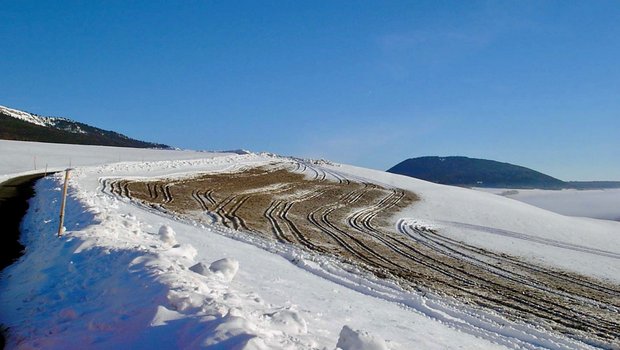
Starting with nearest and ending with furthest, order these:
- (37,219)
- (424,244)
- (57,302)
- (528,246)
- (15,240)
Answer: (57,302) → (15,240) → (37,219) → (424,244) → (528,246)

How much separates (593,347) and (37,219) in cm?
1475

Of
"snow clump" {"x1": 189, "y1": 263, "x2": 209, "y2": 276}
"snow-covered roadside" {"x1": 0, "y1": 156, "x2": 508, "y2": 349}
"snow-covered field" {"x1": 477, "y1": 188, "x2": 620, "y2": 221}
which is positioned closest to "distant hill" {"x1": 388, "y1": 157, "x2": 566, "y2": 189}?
"snow-covered field" {"x1": 477, "y1": 188, "x2": 620, "y2": 221}

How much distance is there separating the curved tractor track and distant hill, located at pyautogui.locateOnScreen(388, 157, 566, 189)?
8206 cm

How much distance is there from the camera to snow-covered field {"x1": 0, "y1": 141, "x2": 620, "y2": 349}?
18.4ft

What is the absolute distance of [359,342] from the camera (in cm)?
549

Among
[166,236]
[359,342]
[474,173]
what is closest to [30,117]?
[474,173]

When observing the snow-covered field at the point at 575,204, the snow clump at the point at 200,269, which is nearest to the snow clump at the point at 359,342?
the snow clump at the point at 200,269

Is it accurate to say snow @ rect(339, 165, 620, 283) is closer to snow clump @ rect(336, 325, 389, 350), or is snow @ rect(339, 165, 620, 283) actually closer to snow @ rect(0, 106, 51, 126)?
snow clump @ rect(336, 325, 389, 350)

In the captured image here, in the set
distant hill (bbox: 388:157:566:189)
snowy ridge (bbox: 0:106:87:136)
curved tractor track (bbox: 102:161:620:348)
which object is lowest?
curved tractor track (bbox: 102:161:620:348)

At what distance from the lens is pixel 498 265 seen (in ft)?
61.5

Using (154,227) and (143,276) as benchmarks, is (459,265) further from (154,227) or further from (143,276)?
(143,276)

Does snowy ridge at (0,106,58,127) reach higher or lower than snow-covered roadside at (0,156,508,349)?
higher

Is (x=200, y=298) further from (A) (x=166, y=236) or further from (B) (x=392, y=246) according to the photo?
(B) (x=392, y=246)

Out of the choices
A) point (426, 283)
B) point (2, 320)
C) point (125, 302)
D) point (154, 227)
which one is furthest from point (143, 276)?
point (426, 283)
